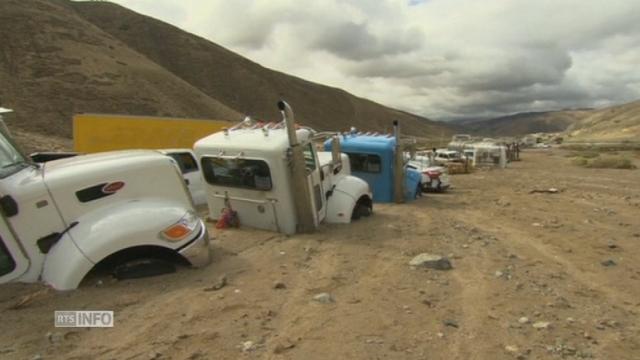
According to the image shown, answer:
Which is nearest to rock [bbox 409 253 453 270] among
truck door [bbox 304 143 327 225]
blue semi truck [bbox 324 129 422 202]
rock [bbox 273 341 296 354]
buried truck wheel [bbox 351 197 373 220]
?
truck door [bbox 304 143 327 225]

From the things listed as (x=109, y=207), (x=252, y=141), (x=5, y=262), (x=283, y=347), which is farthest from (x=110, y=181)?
(x=252, y=141)

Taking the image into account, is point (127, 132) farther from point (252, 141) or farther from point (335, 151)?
point (252, 141)

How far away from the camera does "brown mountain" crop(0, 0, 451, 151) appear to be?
166 ft

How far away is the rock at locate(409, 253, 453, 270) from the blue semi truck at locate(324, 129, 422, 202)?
973 cm

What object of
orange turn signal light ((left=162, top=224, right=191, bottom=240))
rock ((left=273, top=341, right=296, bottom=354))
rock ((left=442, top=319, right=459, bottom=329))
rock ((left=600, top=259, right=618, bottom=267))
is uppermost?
orange turn signal light ((left=162, top=224, right=191, bottom=240))

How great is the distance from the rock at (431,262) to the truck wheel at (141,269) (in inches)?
129

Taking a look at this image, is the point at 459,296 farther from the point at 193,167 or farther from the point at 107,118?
the point at 107,118

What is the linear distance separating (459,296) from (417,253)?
2.28 m

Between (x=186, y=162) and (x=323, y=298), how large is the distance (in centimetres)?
959

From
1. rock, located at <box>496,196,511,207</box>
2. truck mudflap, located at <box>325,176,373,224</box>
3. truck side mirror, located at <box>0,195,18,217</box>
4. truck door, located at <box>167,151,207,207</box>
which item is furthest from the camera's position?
rock, located at <box>496,196,511,207</box>

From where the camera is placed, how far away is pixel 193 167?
15.2m

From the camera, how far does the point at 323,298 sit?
6.30 meters

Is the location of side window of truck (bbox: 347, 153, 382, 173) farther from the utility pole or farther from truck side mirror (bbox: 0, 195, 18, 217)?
truck side mirror (bbox: 0, 195, 18, 217)

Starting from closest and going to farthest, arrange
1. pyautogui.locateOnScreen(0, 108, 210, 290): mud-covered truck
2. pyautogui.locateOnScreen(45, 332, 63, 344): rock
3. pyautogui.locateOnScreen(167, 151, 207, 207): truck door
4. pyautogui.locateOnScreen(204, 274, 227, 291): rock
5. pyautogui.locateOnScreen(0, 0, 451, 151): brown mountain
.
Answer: pyautogui.locateOnScreen(45, 332, 63, 344): rock, pyautogui.locateOnScreen(0, 108, 210, 290): mud-covered truck, pyautogui.locateOnScreen(204, 274, 227, 291): rock, pyautogui.locateOnScreen(167, 151, 207, 207): truck door, pyautogui.locateOnScreen(0, 0, 451, 151): brown mountain
